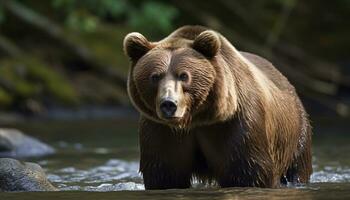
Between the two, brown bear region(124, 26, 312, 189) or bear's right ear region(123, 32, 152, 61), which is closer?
brown bear region(124, 26, 312, 189)

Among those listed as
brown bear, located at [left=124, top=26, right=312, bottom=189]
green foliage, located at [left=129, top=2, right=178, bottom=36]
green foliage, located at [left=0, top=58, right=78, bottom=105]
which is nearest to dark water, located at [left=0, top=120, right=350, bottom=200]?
brown bear, located at [left=124, top=26, right=312, bottom=189]

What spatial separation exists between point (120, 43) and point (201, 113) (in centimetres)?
1470

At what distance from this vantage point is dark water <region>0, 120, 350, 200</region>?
7703mm

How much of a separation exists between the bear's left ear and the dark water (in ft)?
3.61

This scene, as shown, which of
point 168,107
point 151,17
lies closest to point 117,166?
point 168,107

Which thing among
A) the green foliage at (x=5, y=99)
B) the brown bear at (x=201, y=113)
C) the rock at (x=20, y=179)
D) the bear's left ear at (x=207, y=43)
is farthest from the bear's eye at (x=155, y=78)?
the green foliage at (x=5, y=99)

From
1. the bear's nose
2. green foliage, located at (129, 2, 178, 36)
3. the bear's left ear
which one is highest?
green foliage, located at (129, 2, 178, 36)

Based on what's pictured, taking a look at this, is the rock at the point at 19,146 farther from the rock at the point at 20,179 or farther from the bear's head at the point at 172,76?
the bear's head at the point at 172,76

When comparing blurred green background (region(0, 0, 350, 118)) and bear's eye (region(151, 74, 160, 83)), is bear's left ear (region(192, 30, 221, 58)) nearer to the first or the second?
bear's eye (region(151, 74, 160, 83))

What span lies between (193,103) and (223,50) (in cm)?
83

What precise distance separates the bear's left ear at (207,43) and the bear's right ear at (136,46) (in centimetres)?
39

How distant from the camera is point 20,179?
27.9 ft

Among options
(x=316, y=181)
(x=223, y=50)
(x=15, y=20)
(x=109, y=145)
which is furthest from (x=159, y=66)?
(x=15, y=20)

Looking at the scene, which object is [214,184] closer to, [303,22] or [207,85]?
[207,85]
